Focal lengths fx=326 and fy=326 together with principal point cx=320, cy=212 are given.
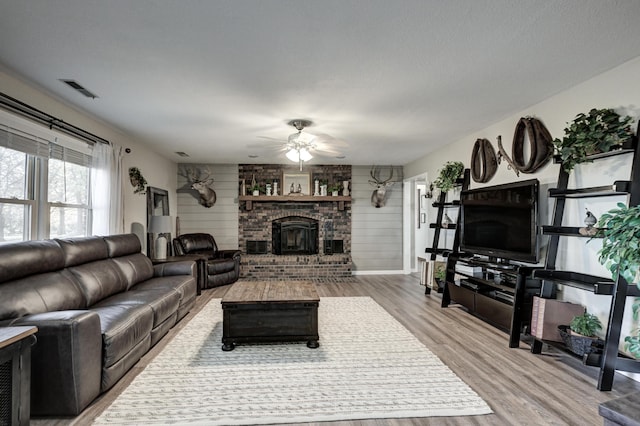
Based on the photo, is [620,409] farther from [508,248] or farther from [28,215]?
[28,215]

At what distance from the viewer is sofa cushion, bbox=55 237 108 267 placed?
3.00 meters

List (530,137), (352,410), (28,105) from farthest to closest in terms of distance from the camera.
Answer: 1. (530,137)
2. (28,105)
3. (352,410)

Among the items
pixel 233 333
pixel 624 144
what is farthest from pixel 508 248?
pixel 233 333

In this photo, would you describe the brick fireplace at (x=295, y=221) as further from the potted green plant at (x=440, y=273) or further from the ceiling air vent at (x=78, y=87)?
the ceiling air vent at (x=78, y=87)

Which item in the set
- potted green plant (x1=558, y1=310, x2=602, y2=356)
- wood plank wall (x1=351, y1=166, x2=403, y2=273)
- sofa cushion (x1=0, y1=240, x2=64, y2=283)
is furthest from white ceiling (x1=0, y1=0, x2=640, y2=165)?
wood plank wall (x1=351, y1=166, x2=403, y2=273)

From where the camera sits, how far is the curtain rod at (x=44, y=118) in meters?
2.77

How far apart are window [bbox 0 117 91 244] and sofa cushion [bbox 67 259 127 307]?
61cm

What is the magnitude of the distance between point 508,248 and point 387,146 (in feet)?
8.64

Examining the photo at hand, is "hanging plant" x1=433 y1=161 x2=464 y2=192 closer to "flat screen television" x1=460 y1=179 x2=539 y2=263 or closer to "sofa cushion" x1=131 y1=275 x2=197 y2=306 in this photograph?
"flat screen television" x1=460 y1=179 x2=539 y2=263

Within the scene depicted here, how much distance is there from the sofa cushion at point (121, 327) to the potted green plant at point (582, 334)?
351cm

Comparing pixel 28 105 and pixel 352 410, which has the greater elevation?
pixel 28 105

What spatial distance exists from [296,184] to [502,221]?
450 cm

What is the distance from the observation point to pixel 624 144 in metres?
2.45

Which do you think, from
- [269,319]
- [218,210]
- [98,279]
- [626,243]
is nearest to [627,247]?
[626,243]
